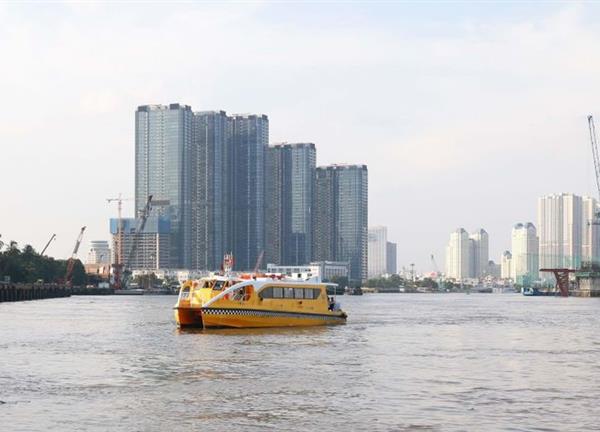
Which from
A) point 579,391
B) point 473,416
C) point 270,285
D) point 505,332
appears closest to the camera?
point 473,416

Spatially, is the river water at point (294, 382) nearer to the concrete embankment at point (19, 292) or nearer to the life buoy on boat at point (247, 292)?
the life buoy on boat at point (247, 292)

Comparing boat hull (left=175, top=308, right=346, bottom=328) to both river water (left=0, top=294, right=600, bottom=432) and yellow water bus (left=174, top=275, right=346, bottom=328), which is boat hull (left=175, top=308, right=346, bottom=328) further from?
river water (left=0, top=294, right=600, bottom=432)

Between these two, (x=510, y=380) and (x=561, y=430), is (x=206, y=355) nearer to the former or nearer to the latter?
(x=510, y=380)

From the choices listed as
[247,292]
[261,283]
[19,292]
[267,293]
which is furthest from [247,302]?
[19,292]

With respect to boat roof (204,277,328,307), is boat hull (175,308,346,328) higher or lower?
lower

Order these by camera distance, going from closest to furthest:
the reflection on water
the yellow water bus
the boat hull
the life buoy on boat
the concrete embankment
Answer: the reflection on water < the boat hull < the yellow water bus < the life buoy on boat < the concrete embankment

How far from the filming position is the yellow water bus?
215 ft

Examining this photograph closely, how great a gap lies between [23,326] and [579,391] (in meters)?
52.9

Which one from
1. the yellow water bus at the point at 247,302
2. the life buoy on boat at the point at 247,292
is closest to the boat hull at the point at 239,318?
the yellow water bus at the point at 247,302

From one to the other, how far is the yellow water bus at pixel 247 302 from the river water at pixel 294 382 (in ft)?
4.91

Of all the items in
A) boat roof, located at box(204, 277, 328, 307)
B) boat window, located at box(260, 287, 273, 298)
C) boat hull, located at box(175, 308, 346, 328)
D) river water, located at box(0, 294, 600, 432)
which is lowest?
river water, located at box(0, 294, 600, 432)

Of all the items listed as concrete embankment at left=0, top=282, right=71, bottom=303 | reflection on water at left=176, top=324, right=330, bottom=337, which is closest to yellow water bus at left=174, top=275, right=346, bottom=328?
reflection on water at left=176, top=324, right=330, bottom=337

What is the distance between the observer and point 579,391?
3606 centimetres

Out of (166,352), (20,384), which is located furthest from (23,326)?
(20,384)
